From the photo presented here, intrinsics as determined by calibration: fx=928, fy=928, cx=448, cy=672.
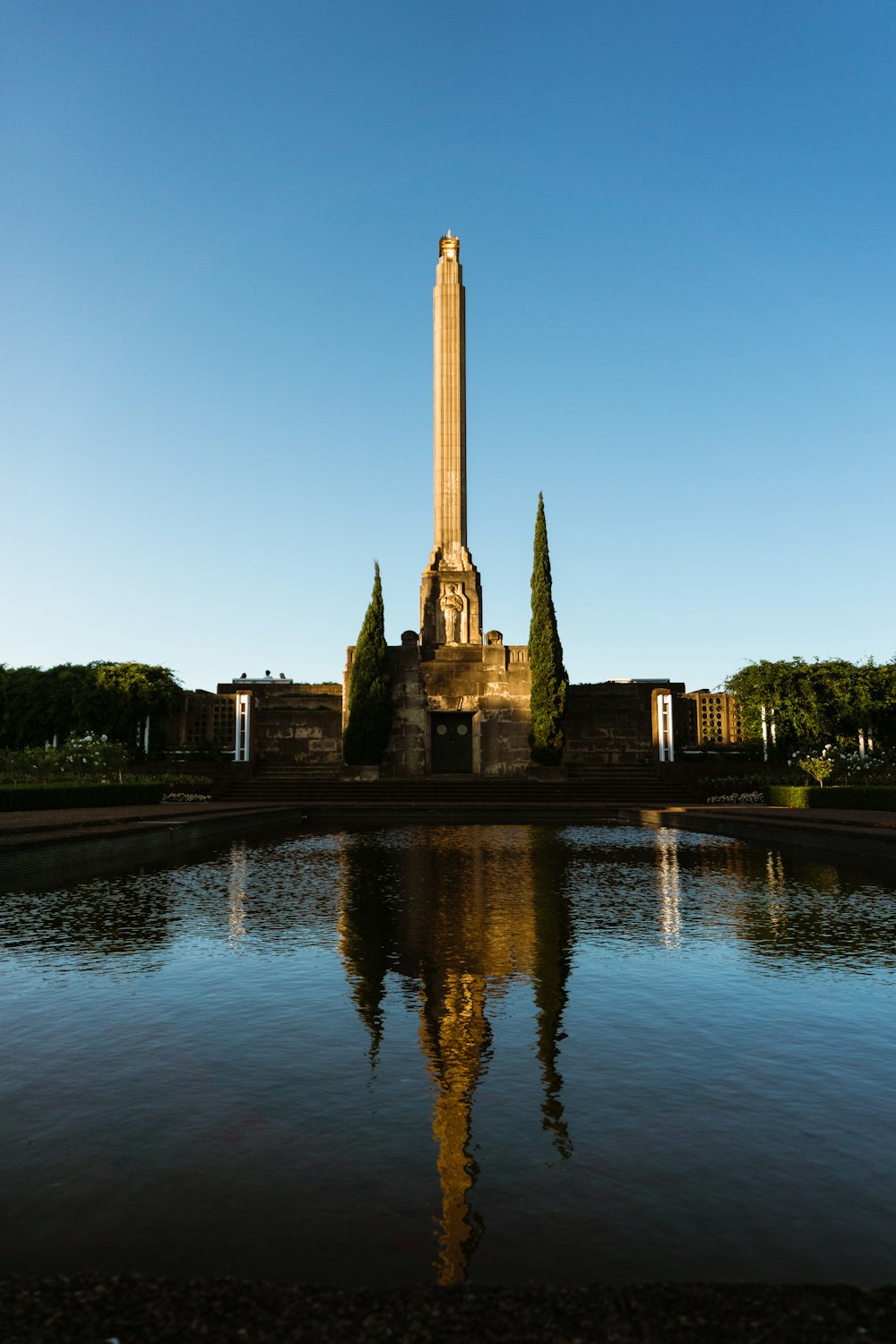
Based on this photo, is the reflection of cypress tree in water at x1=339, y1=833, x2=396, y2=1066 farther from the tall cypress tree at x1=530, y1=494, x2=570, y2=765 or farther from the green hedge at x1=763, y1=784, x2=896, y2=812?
the tall cypress tree at x1=530, y1=494, x2=570, y2=765

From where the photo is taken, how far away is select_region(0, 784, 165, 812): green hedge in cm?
1970

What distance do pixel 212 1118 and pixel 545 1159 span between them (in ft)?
4.15

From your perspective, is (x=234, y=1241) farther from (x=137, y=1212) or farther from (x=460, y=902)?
(x=460, y=902)

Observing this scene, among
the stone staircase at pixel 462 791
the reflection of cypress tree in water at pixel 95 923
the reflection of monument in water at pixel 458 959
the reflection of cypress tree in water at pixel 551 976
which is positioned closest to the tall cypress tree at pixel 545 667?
the stone staircase at pixel 462 791

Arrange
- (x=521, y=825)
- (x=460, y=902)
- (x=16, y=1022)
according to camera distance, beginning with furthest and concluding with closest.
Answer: (x=521, y=825) < (x=460, y=902) < (x=16, y=1022)

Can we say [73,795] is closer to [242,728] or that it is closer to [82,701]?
[242,728]

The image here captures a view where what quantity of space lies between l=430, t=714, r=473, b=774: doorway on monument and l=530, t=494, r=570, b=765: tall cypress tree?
250cm

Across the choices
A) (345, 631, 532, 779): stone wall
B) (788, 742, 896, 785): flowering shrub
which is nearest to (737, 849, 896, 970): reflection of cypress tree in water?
(788, 742, 896, 785): flowering shrub

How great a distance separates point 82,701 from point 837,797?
27532 millimetres

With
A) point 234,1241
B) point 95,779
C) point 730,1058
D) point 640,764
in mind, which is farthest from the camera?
point 640,764

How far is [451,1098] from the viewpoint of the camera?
12.1ft

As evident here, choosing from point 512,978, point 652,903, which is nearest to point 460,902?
point 652,903

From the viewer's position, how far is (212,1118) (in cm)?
347

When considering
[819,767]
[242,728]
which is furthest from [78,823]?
[819,767]
